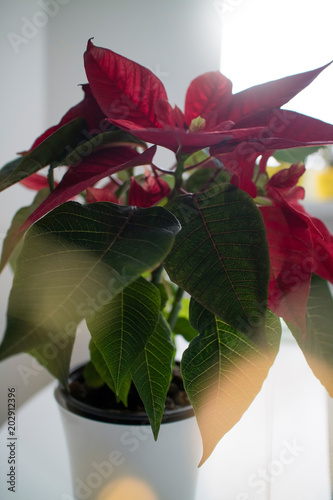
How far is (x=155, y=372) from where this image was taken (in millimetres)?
412

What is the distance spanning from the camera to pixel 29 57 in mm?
821

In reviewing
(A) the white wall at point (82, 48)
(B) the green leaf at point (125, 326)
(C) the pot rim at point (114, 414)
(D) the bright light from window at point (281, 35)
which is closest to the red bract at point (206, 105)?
(B) the green leaf at point (125, 326)

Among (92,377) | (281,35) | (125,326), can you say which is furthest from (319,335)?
(281,35)

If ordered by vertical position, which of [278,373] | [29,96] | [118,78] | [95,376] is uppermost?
[29,96]

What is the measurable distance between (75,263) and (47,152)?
17 centimetres

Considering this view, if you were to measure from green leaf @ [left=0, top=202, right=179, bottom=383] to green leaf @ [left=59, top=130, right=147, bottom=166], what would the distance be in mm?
75

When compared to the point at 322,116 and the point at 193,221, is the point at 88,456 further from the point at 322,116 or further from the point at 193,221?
the point at 322,116

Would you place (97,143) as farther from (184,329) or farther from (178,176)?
(184,329)

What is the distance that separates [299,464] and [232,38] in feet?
2.92

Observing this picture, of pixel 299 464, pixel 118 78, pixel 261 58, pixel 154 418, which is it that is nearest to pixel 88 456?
pixel 154 418

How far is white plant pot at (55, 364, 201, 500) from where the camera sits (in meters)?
0.50

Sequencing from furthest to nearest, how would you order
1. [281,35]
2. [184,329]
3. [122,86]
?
[281,35]
[184,329]
[122,86]

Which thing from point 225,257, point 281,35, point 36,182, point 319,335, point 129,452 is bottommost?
point 129,452

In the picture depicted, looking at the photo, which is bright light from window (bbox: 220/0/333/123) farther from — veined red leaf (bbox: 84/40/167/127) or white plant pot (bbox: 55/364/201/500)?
white plant pot (bbox: 55/364/201/500)
